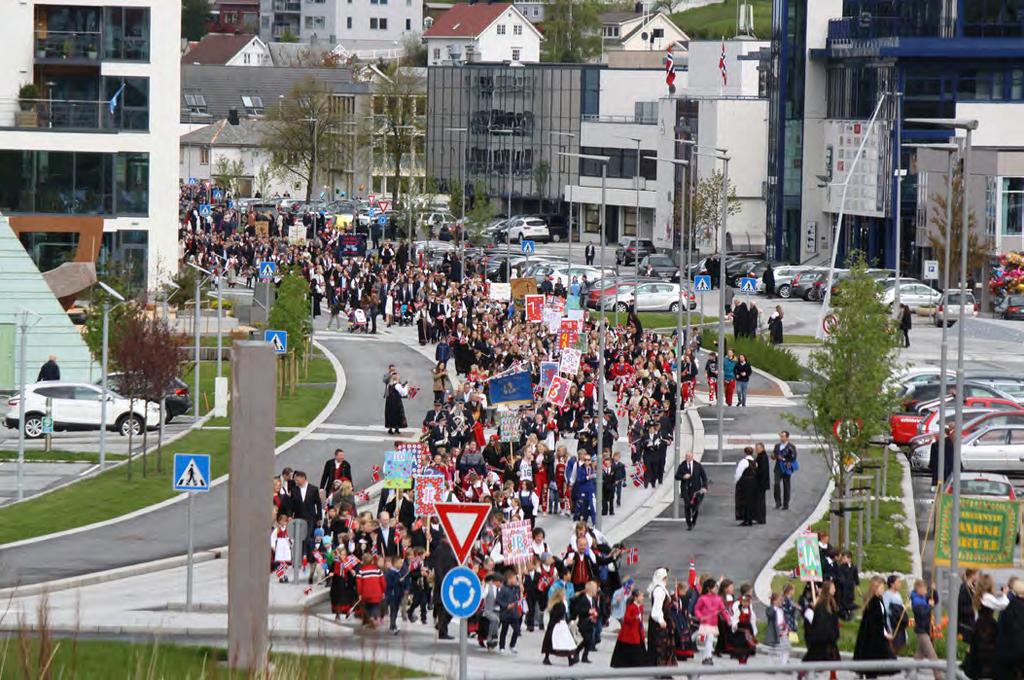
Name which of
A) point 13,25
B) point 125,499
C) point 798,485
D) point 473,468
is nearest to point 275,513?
point 473,468

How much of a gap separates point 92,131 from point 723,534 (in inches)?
1509

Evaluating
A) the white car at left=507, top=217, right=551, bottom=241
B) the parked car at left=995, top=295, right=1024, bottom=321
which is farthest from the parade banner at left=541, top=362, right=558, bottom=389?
the white car at left=507, top=217, right=551, bottom=241

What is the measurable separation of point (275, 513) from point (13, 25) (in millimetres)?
43591

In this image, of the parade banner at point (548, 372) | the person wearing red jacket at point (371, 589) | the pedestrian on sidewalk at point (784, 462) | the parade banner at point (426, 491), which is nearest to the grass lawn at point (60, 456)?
the parade banner at point (548, 372)

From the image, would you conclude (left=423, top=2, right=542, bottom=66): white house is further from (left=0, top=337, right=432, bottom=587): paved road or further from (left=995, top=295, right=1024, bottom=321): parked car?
(left=0, top=337, right=432, bottom=587): paved road

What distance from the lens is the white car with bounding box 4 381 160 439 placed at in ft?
146

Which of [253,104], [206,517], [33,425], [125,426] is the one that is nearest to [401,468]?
[206,517]

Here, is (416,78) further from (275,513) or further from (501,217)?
(275,513)

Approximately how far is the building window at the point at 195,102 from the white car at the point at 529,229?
53.8 m

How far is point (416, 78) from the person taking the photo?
135625 mm

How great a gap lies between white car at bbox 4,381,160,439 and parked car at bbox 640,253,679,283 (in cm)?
3892

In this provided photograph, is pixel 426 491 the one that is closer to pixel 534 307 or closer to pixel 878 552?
pixel 878 552

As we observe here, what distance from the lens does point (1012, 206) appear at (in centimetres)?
7588

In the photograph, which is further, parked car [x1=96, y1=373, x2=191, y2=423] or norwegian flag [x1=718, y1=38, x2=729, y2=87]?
norwegian flag [x1=718, y1=38, x2=729, y2=87]
